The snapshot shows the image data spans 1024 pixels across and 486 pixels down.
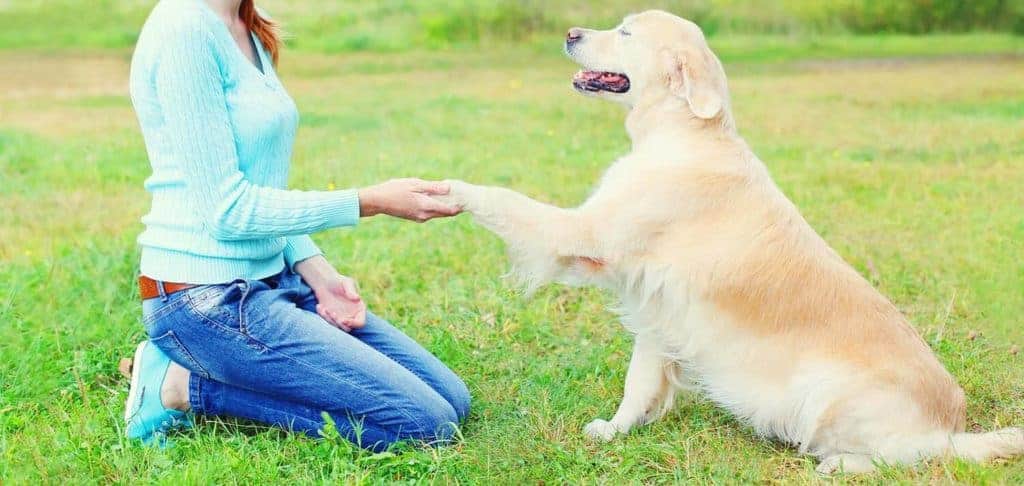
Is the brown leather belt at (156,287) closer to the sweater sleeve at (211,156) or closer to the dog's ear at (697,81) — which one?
the sweater sleeve at (211,156)

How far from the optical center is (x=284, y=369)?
3.36 metres

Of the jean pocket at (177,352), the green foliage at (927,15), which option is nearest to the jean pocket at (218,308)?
the jean pocket at (177,352)

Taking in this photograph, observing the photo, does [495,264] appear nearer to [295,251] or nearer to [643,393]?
[295,251]

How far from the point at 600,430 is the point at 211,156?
5.39ft

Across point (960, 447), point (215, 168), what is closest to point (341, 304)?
point (215, 168)

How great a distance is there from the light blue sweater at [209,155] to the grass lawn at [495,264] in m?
0.66

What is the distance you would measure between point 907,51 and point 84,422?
14.9 m

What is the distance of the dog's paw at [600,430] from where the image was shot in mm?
3662

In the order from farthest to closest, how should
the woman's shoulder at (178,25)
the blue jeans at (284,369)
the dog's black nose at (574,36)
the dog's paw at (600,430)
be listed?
the dog's black nose at (574,36), the dog's paw at (600,430), the blue jeans at (284,369), the woman's shoulder at (178,25)

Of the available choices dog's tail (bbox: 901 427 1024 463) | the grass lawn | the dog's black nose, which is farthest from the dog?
the dog's black nose

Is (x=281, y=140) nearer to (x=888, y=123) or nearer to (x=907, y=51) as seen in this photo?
(x=888, y=123)

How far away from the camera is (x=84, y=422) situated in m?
3.66

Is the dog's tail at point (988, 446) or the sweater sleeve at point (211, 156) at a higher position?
the sweater sleeve at point (211, 156)

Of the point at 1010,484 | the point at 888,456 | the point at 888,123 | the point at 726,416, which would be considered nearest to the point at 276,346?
the point at 726,416
